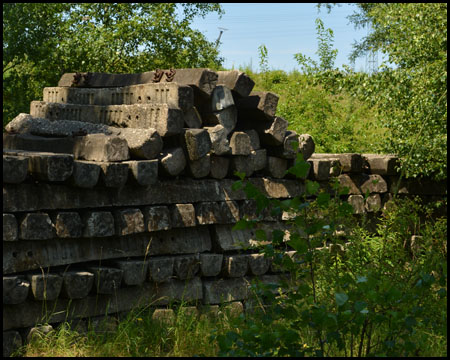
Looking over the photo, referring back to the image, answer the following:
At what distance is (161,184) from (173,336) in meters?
1.75

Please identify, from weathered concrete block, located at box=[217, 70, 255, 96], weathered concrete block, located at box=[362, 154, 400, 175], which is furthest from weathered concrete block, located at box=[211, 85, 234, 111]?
weathered concrete block, located at box=[362, 154, 400, 175]

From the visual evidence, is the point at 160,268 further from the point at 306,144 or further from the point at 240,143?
the point at 306,144

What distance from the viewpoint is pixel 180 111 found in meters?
7.41

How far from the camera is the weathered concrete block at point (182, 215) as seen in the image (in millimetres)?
7297

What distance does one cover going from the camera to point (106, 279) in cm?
657

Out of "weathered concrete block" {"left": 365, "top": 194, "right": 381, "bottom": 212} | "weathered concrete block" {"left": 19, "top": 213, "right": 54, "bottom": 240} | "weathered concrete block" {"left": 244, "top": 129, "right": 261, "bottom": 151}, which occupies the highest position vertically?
"weathered concrete block" {"left": 244, "top": 129, "right": 261, "bottom": 151}

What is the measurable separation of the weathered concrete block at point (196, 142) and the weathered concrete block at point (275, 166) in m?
1.23

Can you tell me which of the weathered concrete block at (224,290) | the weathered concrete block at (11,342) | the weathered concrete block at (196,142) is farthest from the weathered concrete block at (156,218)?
the weathered concrete block at (11,342)

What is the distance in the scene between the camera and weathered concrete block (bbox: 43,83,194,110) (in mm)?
7598

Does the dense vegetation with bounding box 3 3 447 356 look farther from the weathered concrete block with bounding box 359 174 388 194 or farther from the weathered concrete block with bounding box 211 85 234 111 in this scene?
the weathered concrete block with bounding box 211 85 234 111

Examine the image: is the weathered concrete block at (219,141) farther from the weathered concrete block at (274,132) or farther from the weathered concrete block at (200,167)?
the weathered concrete block at (274,132)

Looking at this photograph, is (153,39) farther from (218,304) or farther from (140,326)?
(140,326)

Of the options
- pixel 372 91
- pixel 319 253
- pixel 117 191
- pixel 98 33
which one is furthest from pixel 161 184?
pixel 98 33

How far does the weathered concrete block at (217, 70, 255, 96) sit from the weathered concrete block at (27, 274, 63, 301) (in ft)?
10.7
